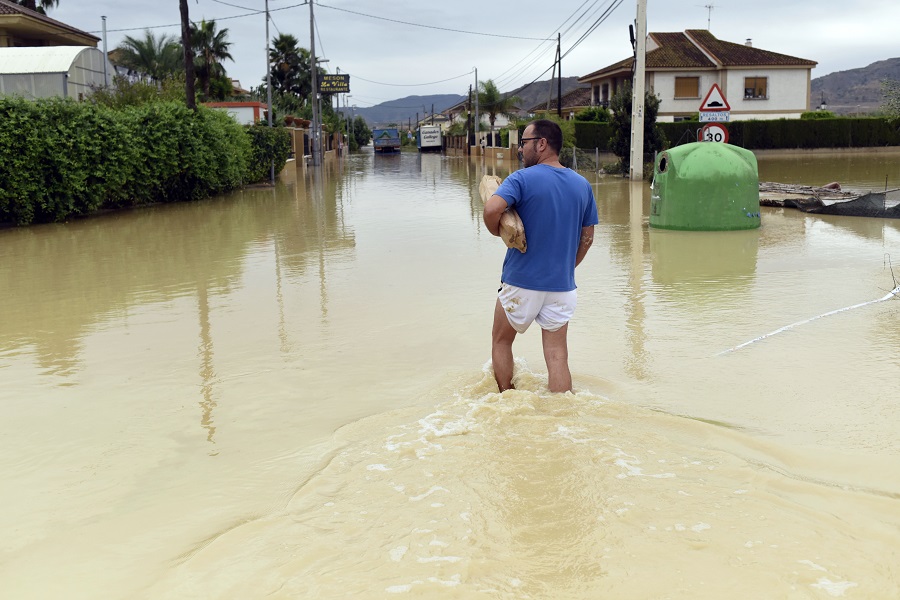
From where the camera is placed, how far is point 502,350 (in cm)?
542

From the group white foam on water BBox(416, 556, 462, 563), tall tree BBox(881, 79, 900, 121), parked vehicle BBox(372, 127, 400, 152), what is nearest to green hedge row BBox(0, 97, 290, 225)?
white foam on water BBox(416, 556, 462, 563)

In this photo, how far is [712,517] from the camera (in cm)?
381

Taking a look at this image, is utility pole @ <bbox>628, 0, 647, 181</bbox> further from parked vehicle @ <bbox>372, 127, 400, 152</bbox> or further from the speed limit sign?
parked vehicle @ <bbox>372, 127, 400, 152</bbox>

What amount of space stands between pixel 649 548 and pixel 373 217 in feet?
52.1

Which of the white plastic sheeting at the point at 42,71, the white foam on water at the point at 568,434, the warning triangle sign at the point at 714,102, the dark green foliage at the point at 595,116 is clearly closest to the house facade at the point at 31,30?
the white plastic sheeting at the point at 42,71

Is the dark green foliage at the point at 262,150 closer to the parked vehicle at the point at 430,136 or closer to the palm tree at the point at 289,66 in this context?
Result: the palm tree at the point at 289,66

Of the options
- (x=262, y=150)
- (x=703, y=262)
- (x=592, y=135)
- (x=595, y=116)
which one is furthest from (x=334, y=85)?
(x=703, y=262)

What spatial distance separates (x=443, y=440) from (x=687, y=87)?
55.5 m

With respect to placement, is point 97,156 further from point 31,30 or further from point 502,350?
point 31,30

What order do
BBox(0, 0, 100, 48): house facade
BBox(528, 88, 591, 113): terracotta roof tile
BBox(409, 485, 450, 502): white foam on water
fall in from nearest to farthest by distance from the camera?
BBox(409, 485, 450, 502): white foam on water < BBox(0, 0, 100, 48): house facade < BBox(528, 88, 591, 113): terracotta roof tile

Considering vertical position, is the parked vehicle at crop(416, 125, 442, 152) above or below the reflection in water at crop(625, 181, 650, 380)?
above

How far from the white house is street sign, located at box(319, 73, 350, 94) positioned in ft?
70.1

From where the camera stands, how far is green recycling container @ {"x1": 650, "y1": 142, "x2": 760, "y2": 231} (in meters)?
14.0

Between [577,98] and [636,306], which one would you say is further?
[577,98]
